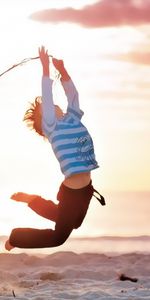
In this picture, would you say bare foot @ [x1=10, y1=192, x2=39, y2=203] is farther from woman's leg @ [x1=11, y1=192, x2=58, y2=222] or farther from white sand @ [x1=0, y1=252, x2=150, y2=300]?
white sand @ [x1=0, y1=252, x2=150, y2=300]

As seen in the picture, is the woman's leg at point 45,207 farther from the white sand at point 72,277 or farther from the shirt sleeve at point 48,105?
the white sand at point 72,277

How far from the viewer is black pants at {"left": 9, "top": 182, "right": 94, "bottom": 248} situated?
8469 mm

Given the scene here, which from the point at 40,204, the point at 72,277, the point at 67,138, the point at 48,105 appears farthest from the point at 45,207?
the point at 72,277

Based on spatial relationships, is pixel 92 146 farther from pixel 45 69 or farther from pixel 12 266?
pixel 12 266

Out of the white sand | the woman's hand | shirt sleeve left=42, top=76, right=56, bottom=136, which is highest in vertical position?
the woman's hand

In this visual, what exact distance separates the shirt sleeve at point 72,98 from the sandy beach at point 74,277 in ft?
15.0

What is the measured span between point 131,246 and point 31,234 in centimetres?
1852

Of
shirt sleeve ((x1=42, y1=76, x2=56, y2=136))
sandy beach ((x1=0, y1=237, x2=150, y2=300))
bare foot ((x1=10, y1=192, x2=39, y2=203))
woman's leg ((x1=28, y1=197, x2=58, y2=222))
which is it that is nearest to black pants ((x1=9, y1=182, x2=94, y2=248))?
woman's leg ((x1=28, y1=197, x2=58, y2=222))

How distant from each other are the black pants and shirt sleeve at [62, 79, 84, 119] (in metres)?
0.73

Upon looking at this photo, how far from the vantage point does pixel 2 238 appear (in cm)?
2745

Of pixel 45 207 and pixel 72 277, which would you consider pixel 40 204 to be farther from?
pixel 72 277

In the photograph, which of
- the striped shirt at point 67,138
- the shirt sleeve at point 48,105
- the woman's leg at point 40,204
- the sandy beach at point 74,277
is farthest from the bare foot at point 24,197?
the sandy beach at point 74,277

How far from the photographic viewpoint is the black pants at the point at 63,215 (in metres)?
8.47

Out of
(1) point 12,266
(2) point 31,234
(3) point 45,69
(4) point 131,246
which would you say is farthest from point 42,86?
(4) point 131,246
